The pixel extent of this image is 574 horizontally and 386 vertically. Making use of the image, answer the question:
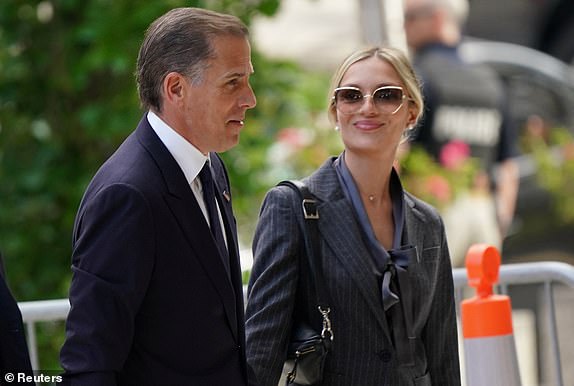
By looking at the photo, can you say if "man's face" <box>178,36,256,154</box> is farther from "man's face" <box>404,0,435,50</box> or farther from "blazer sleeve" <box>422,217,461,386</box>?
"man's face" <box>404,0,435,50</box>

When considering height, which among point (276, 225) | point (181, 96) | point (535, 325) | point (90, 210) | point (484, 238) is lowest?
point (535, 325)

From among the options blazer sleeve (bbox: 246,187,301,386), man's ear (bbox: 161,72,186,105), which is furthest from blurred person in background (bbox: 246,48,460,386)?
man's ear (bbox: 161,72,186,105)

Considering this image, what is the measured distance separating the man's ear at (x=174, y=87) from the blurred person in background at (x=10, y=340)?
1.92 ft

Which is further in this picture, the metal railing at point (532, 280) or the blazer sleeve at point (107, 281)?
the metal railing at point (532, 280)

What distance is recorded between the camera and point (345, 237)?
11.6ft

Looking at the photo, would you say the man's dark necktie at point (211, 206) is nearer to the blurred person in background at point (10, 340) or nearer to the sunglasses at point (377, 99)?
the blurred person in background at point (10, 340)

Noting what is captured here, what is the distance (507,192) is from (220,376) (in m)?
5.19

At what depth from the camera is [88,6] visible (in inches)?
246

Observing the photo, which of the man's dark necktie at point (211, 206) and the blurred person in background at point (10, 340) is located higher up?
the man's dark necktie at point (211, 206)

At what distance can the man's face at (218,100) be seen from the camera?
2986mm

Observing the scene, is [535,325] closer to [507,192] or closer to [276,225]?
[507,192]

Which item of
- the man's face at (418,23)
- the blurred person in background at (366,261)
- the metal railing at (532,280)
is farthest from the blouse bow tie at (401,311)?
the man's face at (418,23)

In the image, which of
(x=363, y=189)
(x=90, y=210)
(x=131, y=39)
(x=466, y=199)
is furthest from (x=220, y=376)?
(x=466, y=199)

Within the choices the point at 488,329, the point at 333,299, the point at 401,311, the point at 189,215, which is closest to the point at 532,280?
the point at 488,329
